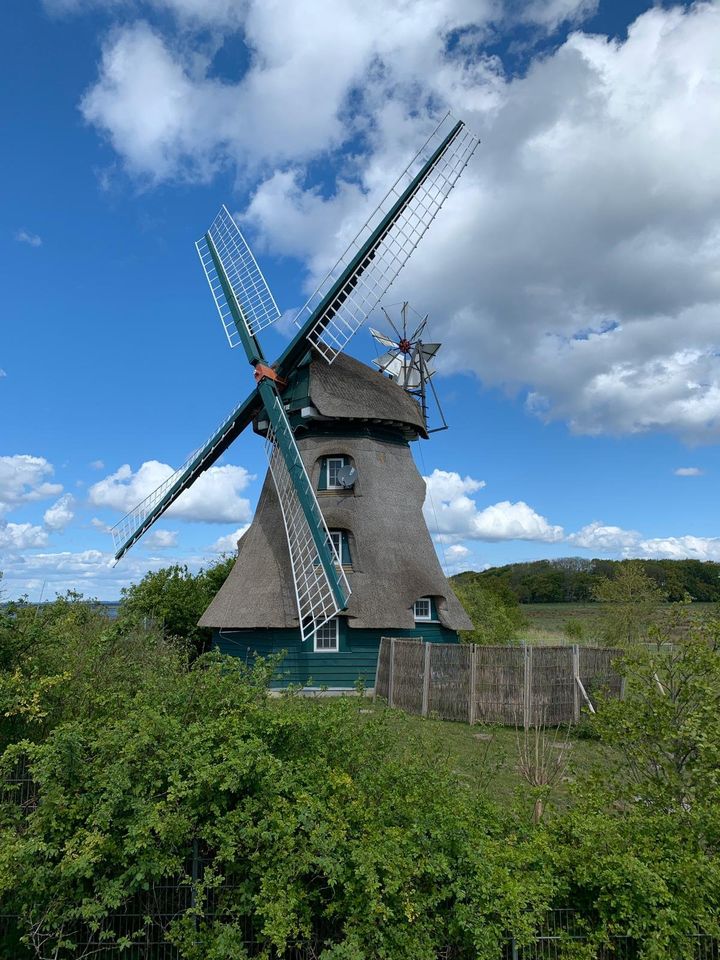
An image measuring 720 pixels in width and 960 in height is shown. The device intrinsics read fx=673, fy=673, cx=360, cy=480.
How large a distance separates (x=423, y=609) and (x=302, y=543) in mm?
4280

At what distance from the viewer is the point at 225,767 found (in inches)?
204

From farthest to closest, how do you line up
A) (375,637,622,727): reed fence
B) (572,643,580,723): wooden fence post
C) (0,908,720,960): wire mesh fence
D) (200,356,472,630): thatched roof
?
(200,356,472,630): thatched roof < (572,643,580,723): wooden fence post < (375,637,622,727): reed fence < (0,908,720,960): wire mesh fence

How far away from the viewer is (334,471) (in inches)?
748

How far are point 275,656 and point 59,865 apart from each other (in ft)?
8.23

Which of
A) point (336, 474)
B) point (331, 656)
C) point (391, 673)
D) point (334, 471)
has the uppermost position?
point (334, 471)

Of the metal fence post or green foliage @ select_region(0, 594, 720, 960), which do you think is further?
the metal fence post

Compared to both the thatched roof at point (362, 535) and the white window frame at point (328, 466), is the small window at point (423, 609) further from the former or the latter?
the white window frame at point (328, 466)

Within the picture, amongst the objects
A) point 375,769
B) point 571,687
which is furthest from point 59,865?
point 571,687

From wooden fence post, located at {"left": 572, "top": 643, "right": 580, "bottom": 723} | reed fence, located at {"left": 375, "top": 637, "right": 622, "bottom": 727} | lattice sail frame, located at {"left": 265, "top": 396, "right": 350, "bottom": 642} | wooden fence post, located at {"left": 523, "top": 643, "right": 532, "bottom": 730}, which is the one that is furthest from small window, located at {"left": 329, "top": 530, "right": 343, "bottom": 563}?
wooden fence post, located at {"left": 572, "top": 643, "right": 580, "bottom": 723}

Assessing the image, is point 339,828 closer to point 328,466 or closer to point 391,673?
point 391,673

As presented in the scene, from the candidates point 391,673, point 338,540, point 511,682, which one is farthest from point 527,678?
point 338,540

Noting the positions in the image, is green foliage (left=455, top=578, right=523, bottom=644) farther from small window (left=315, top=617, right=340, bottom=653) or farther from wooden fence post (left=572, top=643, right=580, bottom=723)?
wooden fence post (left=572, top=643, right=580, bottom=723)

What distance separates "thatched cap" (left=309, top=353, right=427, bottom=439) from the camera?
Result: 724 inches

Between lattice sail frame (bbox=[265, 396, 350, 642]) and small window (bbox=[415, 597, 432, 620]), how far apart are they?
2.78m
